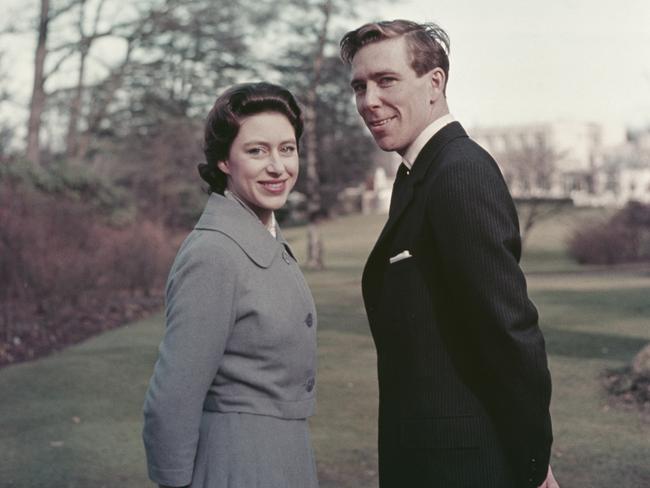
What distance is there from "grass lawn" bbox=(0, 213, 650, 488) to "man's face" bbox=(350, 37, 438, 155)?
3.72 m

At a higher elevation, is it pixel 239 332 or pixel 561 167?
pixel 239 332

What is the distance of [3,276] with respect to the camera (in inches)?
540

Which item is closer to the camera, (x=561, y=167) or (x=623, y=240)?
(x=623, y=240)

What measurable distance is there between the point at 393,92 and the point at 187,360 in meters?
0.94

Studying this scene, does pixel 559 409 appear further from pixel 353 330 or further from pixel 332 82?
pixel 332 82

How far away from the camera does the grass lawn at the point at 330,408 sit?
20.3ft

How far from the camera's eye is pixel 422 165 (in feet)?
8.41

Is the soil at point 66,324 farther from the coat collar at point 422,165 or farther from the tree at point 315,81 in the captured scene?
the tree at point 315,81

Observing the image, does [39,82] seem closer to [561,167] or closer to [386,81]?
[386,81]

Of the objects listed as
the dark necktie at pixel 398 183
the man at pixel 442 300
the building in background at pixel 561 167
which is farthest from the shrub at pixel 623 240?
the man at pixel 442 300

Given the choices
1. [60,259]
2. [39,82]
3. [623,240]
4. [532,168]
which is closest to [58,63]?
[39,82]

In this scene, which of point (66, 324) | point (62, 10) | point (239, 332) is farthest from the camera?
point (62, 10)

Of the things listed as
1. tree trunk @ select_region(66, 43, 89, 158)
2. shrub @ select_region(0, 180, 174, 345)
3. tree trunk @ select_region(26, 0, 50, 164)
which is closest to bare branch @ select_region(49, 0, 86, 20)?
tree trunk @ select_region(26, 0, 50, 164)

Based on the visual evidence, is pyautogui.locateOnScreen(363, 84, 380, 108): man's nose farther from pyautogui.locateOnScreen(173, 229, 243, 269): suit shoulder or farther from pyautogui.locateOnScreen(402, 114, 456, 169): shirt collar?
pyautogui.locateOnScreen(173, 229, 243, 269): suit shoulder
